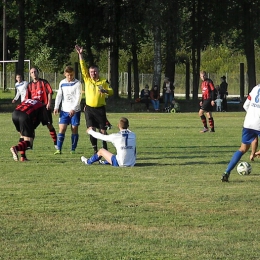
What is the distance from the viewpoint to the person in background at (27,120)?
1602 cm

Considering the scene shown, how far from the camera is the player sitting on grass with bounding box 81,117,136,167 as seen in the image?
48.3ft

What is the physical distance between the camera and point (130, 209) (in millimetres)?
10570

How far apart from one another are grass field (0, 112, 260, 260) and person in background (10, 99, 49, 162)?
0.31 m

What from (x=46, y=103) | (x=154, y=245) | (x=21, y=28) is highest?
(x=21, y=28)

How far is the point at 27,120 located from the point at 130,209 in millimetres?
5937

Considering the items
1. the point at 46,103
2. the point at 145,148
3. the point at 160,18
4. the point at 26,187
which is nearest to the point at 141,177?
the point at 26,187

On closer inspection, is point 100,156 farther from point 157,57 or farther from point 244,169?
point 157,57

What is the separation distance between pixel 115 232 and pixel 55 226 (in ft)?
2.35

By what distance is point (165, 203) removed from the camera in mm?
11078

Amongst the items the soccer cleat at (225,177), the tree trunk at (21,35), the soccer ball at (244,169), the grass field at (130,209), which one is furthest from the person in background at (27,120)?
the tree trunk at (21,35)

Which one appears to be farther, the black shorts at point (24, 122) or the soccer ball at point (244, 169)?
the black shorts at point (24, 122)

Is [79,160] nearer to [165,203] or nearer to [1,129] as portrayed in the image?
[165,203]

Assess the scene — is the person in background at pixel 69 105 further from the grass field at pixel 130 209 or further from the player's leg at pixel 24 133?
the player's leg at pixel 24 133

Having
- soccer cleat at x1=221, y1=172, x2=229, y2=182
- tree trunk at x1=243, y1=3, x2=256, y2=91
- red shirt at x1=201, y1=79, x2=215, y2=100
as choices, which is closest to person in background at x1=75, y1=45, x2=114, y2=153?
soccer cleat at x1=221, y1=172, x2=229, y2=182
